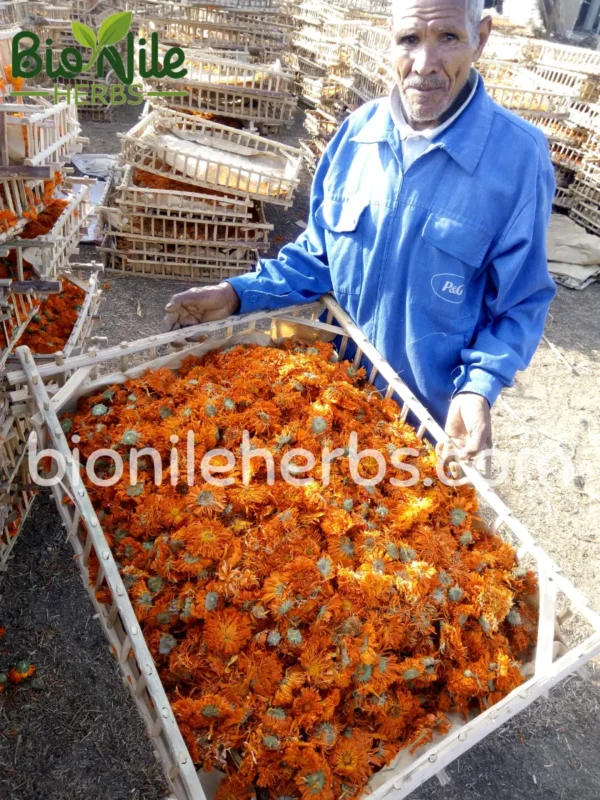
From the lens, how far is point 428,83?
67.8 inches

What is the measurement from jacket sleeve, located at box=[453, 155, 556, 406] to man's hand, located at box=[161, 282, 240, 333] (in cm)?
88

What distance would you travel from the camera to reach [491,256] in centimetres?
A: 187

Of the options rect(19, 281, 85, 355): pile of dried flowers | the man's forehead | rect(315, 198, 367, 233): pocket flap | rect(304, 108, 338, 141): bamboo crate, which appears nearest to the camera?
the man's forehead

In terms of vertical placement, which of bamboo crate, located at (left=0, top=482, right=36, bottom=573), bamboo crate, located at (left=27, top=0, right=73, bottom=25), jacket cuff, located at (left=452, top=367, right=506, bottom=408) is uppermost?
bamboo crate, located at (left=27, top=0, right=73, bottom=25)

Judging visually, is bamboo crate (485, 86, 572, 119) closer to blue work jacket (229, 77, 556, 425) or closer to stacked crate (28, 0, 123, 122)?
stacked crate (28, 0, 123, 122)

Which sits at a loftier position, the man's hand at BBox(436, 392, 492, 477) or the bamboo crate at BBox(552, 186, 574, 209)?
the man's hand at BBox(436, 392, 492, 477)

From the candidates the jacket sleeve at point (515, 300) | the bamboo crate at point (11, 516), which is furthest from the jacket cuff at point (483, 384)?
the bamboo crate at point (11, 516)

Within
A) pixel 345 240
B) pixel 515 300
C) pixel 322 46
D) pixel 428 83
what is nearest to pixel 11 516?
pixel 345 240

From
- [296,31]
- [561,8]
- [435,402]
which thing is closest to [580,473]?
[435,402]

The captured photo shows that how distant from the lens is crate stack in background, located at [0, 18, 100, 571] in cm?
227

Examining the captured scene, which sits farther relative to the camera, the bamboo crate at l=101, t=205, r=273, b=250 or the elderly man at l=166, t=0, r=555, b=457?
the bamboo crate at l=101, t=205, r=273, b=250

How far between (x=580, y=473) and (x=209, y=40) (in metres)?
8.67

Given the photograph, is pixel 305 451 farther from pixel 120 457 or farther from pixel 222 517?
pixel 120 457

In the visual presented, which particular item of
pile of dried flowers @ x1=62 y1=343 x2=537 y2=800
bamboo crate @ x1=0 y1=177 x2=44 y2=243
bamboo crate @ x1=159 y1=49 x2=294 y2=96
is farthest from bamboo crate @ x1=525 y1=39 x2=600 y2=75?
pile of dried flowers @ x1=62 y1=343 x2=537 y2=800
